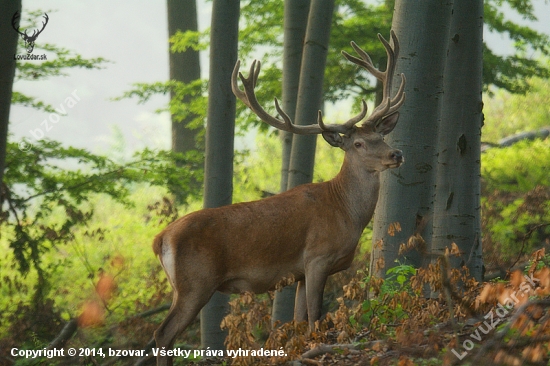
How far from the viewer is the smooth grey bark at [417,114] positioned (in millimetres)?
6289

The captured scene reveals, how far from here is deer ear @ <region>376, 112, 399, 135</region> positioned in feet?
21.2

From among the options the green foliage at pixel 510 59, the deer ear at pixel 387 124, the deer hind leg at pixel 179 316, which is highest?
the green foliage at pixel 510 59

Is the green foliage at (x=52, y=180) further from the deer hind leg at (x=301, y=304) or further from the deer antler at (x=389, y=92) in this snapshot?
the deer antler at (x=389, y=92)

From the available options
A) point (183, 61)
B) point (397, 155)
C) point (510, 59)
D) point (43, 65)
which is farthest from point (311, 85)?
point (183, 61)

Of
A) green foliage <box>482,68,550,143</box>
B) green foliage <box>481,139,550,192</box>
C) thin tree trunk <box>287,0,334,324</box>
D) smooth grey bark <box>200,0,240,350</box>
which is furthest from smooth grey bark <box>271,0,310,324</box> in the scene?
green foliage <box>482,68,550,143</box>

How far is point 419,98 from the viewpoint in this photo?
6312mm

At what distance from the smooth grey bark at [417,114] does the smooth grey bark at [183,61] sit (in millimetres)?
11431

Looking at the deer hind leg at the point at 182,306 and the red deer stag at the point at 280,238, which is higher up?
the red deer stag at the point at 280,238

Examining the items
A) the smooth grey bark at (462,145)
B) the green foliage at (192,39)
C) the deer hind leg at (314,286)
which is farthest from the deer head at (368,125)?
the green foliage at (192,39)

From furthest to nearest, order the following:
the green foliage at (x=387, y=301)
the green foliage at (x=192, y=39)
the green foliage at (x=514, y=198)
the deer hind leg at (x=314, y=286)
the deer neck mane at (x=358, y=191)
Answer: the green foliage at (x=192, y=39)
the green foliage at (x=514, y=198)
the deer neck mane at (x=358, y=191)
the deer hind leg at (x=314, y=286)
the green foliage at (x=387, y=301)

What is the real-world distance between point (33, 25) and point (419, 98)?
632cm

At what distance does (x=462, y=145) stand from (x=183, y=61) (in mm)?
12296

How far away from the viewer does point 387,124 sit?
6.53 metres

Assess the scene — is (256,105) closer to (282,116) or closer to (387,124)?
(282,116)
